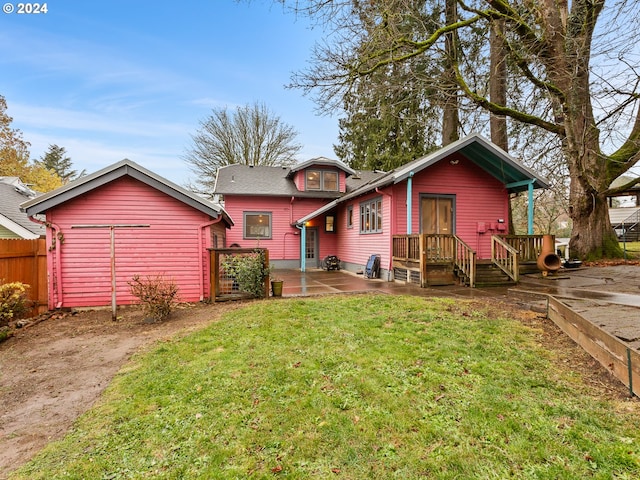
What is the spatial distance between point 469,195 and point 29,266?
13.0 m

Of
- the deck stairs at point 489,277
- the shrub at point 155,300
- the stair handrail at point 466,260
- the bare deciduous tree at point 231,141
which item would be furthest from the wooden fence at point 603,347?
the bare deciduous tree at point 231,141

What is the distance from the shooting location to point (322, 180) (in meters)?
16.6

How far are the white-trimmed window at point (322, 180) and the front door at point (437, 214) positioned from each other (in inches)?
262

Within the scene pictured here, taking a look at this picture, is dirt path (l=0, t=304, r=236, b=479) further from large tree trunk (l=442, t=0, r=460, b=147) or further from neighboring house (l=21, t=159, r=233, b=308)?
large tree trunk (l=442, t=0, r=460, b=147)

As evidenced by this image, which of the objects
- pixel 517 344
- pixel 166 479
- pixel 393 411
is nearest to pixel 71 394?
pixel 166 479

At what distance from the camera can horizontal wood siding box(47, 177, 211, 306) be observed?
723 cm

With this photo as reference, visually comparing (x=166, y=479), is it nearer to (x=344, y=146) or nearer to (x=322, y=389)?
(x=322, y=389)

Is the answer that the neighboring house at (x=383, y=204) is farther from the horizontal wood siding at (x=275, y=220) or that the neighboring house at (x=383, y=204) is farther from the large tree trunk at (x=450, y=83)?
the large tree trunk at (x=450, y=83)

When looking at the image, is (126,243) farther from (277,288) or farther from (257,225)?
(257,225)

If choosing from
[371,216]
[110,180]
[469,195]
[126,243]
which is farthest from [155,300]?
[469,195]

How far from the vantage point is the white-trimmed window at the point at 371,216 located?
11375 millimetres

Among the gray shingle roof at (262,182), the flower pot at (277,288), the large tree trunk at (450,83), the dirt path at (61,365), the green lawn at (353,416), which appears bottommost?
the dirt path at (61,365)

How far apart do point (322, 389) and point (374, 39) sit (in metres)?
9.26

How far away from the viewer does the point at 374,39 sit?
8695 millimetres
